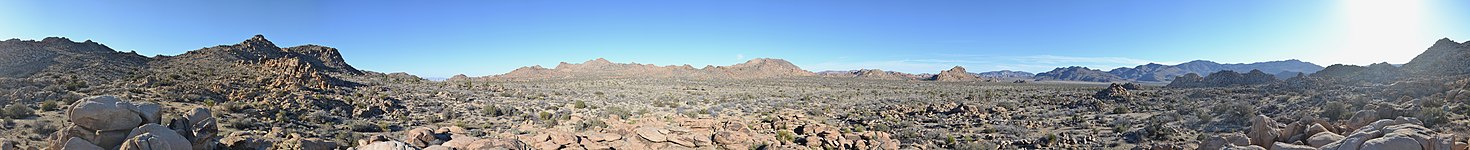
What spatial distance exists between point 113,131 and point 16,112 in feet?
23.2

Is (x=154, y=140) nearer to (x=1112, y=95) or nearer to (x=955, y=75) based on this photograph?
(x=1112, y=95)

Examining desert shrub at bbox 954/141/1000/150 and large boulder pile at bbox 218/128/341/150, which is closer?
large boulder pile at bbox 218/128/341/150

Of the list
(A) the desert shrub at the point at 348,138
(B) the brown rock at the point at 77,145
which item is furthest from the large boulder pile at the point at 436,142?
(B) the brown rock at the point at 77,145

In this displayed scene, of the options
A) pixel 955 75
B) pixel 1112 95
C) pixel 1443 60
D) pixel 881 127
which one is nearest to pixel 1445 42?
pixel 1443 60

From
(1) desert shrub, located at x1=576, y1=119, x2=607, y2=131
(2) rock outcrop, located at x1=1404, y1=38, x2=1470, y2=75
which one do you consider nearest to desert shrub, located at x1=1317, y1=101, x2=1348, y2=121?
(2) rock outcrop, located at x1=1404, y1=38, x2=1470, y2=75

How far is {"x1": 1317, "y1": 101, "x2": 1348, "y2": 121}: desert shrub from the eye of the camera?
15891mm

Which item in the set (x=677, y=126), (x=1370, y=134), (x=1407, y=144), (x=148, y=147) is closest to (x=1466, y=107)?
(x=1370, y=134)

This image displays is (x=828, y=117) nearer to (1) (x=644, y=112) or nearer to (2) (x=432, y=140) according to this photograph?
(1) (x=644, y=112)

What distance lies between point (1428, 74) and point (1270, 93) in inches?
231

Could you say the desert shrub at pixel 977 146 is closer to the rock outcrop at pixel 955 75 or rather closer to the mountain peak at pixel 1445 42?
the mountain peak at pixel 1445 42

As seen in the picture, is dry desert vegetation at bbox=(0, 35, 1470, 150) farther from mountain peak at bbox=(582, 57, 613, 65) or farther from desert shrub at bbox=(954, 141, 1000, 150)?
mountain peak at bbox=(582, 57, 613, 65)

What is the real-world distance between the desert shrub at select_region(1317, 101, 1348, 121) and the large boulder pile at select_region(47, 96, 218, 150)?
2474 cm

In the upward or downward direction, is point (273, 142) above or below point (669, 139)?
above

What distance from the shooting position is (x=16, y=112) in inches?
520
